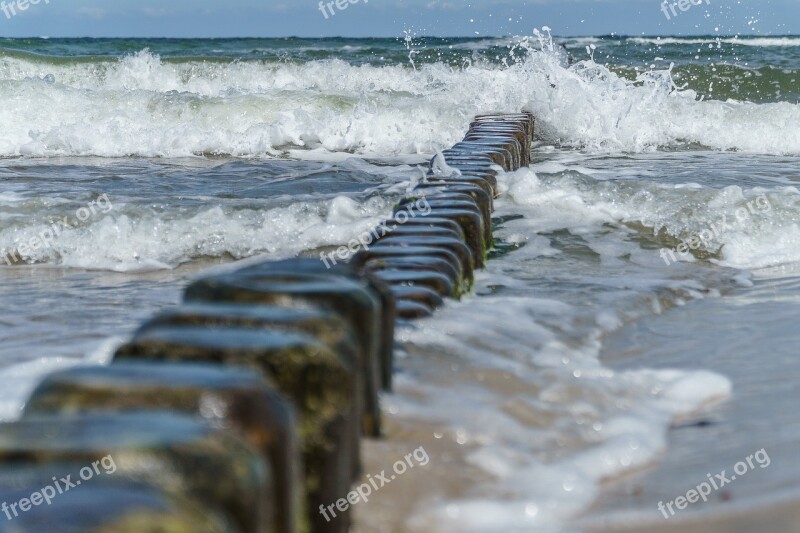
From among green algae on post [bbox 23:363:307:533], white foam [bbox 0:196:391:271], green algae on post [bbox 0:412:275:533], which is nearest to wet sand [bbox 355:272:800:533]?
green algae on post [bbox 23:363:307:533]

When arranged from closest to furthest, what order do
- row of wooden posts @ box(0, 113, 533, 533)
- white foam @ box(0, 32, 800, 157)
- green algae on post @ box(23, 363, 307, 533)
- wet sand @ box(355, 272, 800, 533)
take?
row of wooden posts @ box(0, 113, 533, 533) → green algae on post @ box(23, 363, 307, 533) → wet sand @ box(355, 272, 800, 533) → white foam @ box(0, 32, 800, 157)

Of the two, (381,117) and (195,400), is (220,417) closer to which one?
(195,400)

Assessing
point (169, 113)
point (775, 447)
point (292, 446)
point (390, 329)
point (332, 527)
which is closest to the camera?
point (292, 446)

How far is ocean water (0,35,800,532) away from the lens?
215 cm

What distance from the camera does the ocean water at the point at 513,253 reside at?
215 cm

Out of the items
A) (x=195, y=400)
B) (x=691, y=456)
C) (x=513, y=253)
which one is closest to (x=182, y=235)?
(x=513, y=253)

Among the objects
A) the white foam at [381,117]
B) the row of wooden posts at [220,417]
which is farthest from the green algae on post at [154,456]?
the white foam at [381,117]

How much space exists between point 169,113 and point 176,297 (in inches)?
304

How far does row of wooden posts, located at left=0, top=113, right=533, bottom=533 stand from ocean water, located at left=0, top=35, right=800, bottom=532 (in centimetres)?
36

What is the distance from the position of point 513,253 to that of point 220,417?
3.44m

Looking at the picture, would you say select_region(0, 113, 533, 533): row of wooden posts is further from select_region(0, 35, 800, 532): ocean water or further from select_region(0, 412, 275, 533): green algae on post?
select_region(0, 35, 800, 532): ocean water

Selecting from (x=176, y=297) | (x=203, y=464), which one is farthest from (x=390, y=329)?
(x=176, y=297)

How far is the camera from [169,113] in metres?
11.3

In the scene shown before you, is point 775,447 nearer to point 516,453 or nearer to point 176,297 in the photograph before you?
point 516,453
